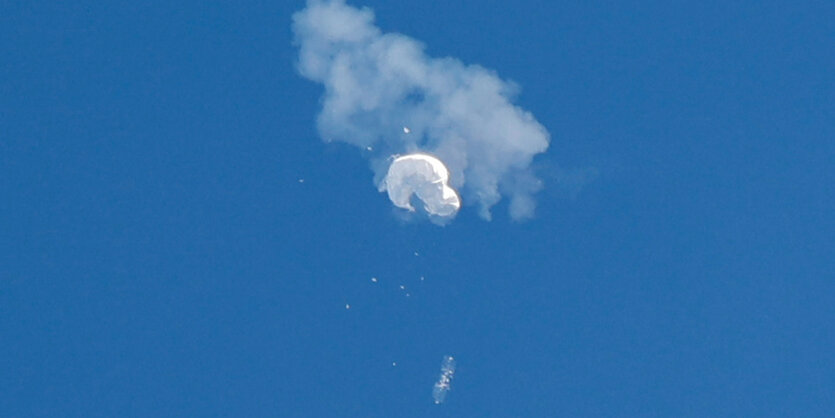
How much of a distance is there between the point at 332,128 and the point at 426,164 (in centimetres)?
71

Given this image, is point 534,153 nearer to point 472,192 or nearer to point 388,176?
point 472,192

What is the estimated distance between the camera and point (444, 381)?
6.60 m

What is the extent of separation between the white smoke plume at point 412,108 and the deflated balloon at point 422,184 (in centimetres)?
5

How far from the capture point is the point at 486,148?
6.59 meters

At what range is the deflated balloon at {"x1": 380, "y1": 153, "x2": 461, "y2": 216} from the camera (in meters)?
6.47

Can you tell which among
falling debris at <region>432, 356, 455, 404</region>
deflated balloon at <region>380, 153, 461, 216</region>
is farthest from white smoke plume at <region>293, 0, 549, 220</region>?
falling debris at <region>432, 356, 455, 404</region>

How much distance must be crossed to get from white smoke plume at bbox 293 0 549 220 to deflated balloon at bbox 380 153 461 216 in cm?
5

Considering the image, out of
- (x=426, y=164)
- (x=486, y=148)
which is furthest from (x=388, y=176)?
(x=486, y=148)

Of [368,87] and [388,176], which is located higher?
[368,87]

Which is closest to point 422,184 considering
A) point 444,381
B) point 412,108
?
point 412,108

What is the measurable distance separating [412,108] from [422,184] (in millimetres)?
548

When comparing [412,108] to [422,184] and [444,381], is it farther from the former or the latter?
[444,381]

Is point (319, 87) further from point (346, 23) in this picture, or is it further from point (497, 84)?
point (497, 84)

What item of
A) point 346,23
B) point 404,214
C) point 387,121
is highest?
point 346,23
